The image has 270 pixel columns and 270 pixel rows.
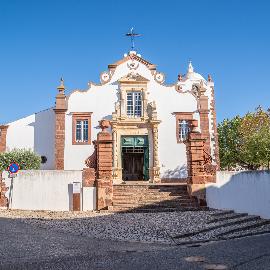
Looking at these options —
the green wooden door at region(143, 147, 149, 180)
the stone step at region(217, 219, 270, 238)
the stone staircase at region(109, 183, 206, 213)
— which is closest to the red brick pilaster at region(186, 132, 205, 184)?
the stone staircase at region(109, 183, 206, 213)

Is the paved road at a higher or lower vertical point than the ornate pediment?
lower

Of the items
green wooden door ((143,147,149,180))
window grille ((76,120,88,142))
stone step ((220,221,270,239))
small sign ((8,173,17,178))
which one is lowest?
stone step ((220,221,270,239))

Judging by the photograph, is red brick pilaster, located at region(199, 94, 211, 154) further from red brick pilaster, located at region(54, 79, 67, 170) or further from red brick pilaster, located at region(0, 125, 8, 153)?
red brick pilaster, located at region(0, 125, 8, 153)

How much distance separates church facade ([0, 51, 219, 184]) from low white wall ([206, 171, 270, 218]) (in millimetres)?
7325

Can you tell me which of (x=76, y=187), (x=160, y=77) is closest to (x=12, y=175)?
(x=76, y=187)

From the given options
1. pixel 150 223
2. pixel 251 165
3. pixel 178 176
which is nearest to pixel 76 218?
pixel 150 223

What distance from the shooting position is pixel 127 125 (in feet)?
80.2

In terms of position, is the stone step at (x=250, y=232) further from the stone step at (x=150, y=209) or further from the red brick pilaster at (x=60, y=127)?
the red brick pilaster at (x=60, y=127)

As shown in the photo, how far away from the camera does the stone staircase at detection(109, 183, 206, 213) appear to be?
15.9 metres

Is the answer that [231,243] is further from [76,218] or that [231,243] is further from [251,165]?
[251,165]

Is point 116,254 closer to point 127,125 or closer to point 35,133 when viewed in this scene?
point 127,125

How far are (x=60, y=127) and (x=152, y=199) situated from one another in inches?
389

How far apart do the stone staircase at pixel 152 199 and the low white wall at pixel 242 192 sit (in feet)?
3.30

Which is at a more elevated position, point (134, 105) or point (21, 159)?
point (134, 105)
